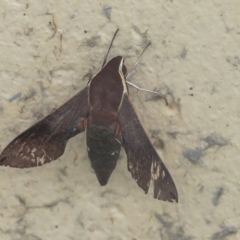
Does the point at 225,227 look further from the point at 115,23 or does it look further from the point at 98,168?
the point at 115,23

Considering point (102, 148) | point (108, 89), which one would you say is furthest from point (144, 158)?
point (108, 89)

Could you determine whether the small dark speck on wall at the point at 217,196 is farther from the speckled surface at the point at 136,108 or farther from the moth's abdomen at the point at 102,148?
the moth's abdomen at the point at 102,148

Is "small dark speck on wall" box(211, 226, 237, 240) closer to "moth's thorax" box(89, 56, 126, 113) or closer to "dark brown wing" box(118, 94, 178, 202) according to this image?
"dark brown wing" box(118, 94, 178, 202)

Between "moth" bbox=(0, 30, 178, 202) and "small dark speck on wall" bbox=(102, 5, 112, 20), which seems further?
"small dark speck on wall" bbox=(102, 5, 112, 20)

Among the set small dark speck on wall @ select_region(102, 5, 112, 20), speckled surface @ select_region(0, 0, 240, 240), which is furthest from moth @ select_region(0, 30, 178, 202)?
small dark speck on wall @ select_region(102, 5, 112, 20)

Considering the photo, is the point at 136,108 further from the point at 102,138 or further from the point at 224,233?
the point at 224,233

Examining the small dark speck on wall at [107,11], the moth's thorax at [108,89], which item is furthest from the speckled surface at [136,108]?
the moth's thorax at [108,89]
